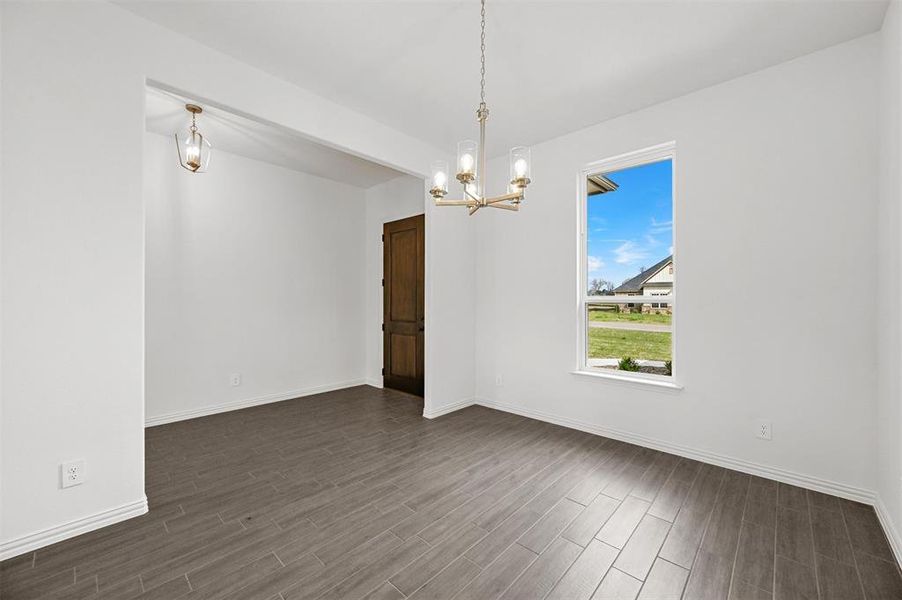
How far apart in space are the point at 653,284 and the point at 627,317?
1.22 ft

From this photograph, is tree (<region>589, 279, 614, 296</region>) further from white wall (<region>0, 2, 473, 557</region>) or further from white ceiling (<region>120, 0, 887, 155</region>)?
white wall (<region>0, 2, 473, 557</region>)

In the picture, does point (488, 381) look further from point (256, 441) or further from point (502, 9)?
point (502, 9)

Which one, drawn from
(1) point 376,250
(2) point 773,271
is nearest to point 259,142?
(1) point 376,250

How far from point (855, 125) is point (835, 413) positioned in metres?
1.85

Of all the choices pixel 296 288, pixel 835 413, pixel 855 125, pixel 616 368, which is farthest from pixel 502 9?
pixel 296 288

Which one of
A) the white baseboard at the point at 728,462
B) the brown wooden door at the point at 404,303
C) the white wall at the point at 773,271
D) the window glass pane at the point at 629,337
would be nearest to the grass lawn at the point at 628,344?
the window glass pane at the point at 629,337

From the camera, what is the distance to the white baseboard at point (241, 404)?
385cm

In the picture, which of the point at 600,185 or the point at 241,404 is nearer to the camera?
the point at 600,185

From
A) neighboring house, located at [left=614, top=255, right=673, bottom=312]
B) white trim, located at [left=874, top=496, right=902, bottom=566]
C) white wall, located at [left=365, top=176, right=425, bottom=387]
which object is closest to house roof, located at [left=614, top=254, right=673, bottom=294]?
neighboring house, located at [left=614, top=255, right=673, bottom=312]

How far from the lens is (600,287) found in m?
3.69

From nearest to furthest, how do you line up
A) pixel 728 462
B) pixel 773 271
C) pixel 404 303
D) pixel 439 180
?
pixel 439 180, pixel 773 271, pixel 728 462, pixel 404 303

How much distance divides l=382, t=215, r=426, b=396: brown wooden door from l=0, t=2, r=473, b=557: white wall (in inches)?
115

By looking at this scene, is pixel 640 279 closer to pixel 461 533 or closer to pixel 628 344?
pixel 628 344

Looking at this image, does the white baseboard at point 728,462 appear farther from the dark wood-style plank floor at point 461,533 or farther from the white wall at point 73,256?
the white wall at point 73,256
